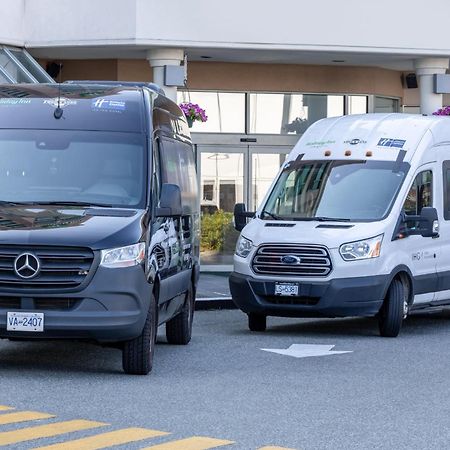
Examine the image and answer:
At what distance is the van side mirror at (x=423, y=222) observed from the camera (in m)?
17.0

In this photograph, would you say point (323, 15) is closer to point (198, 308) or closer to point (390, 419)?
point (198, 308)

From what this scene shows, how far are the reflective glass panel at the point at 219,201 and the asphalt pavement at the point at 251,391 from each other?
39.6ft

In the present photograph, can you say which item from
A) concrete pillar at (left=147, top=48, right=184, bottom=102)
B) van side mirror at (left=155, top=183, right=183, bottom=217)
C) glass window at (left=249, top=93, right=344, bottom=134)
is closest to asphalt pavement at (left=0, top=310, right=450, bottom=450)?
van side mirror at (left=155, top=183, right=183, bottom=217)

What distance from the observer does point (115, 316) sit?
12.2 meters

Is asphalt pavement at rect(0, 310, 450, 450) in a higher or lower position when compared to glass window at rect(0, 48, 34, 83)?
lower

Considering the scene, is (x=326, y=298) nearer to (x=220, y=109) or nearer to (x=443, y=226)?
(x=443, y=226)

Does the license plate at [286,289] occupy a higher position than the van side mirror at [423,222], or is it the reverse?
the van side mirror at [423,222]

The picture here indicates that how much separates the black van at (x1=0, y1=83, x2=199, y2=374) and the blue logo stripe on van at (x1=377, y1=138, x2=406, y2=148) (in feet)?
11.3

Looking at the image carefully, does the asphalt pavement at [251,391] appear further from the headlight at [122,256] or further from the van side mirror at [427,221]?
the van side mirror at [427,221]

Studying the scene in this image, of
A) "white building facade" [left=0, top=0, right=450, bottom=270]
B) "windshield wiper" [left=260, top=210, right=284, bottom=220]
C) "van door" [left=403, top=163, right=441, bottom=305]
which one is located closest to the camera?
"van door" [left=403, top=163, right=441, bottom=305]

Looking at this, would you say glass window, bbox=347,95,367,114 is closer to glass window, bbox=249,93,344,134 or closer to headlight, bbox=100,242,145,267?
glass window, bbox=249,93,344,134

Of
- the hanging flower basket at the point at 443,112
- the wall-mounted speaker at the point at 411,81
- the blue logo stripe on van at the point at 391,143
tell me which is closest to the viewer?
the blue logo stripe on van at the point at 391,143

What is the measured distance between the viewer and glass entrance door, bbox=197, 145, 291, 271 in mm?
28938

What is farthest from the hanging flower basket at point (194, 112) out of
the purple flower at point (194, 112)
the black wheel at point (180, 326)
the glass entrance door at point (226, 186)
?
the black wheel at point (180, 326)
